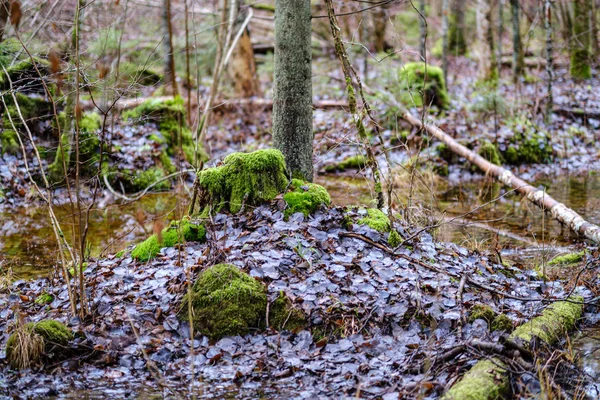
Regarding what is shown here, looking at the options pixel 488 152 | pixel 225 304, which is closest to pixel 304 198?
pixel 225 304

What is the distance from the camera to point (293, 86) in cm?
631

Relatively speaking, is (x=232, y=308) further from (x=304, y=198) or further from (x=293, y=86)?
(x=293, y=86)

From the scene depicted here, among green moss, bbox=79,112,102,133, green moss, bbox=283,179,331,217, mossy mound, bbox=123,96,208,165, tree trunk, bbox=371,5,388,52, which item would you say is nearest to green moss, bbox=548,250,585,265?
green moss, bbox=283,179,331,217

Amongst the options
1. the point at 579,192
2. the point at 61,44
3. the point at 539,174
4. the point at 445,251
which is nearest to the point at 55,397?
the point at 445,251

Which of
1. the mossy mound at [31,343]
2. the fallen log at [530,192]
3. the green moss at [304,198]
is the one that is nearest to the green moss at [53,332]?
the mossy mound at [31,343]

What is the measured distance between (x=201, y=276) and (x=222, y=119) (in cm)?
1051

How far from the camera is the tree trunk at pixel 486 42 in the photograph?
16797 mm

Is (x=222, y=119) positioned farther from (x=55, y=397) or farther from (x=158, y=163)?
(x=55, y=397)

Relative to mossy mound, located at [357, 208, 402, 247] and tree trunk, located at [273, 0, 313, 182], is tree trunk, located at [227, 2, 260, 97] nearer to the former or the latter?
tree trunk, located at [273, 0, 313, 182]

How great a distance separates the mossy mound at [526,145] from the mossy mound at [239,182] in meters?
8.41

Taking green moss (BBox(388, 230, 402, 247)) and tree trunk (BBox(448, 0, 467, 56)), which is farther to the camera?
tree trunk (BBox(448, 0, 467, 56))

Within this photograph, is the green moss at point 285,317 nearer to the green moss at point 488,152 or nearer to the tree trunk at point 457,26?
the green moss at point 488,152

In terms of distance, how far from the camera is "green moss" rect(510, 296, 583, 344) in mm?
4383

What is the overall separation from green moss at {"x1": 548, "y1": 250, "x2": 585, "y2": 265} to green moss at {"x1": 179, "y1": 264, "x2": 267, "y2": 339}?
13.0 ft
